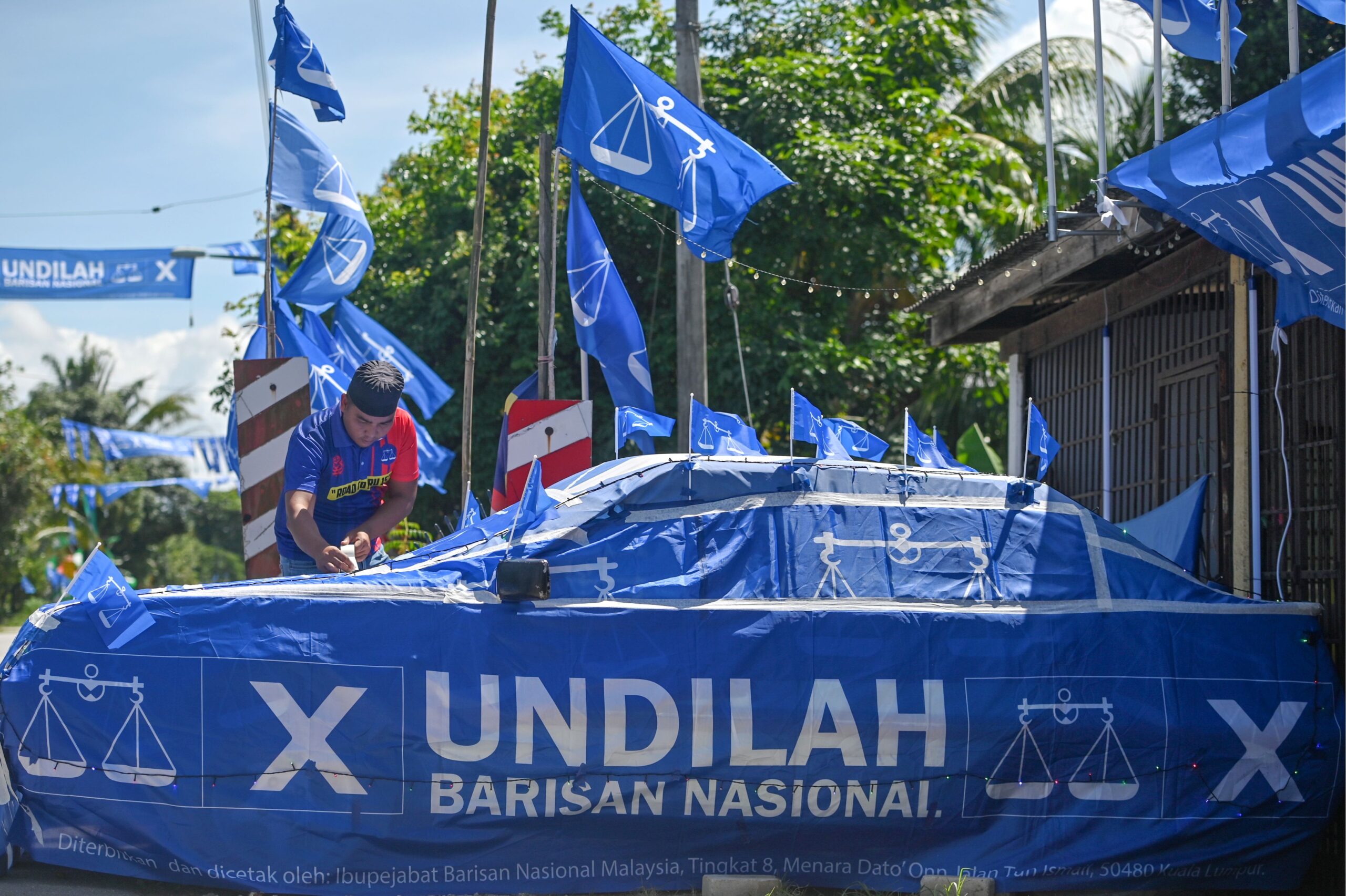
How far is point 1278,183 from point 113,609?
13.8ft

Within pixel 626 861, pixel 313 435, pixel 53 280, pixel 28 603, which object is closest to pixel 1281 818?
pixel 626 861

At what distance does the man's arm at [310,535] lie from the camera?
493 cm

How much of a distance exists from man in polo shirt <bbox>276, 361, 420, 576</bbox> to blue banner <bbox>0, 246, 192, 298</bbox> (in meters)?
11.6

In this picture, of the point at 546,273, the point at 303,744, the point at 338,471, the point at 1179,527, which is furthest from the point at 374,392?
the point at 546,273

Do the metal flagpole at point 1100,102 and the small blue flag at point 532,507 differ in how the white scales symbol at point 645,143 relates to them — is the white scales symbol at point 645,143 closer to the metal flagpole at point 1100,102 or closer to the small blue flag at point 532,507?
the metal flagpole at point 1100,102

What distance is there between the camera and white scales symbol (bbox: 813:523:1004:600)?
4.76 m

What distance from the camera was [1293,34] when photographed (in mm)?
5016

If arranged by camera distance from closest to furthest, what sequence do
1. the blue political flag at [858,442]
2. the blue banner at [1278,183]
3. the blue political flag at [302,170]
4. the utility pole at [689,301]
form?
the blue banner at [1278,183], the blue political flag at [858,442], the blue political flag at [302,170], the utility pole at [689,301]

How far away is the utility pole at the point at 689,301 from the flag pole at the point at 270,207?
2979 millimetres


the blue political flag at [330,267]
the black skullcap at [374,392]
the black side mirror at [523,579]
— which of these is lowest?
the black side mirror at [523,579]

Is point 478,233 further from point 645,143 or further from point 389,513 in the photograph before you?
point 389,513

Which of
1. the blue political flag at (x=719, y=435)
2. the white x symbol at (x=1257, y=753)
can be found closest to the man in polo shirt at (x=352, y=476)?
the blue political flag at (x=719, y=435)

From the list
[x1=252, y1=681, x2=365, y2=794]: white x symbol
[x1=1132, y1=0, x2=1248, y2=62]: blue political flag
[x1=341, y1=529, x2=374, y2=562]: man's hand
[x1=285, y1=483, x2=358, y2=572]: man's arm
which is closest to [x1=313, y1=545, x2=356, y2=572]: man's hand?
[x1=285, y1=483, x2=358, y2=572]: man's arm

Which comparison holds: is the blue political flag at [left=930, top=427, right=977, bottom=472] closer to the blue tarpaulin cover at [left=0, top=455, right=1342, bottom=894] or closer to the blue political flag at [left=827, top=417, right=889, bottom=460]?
the blue political flag at [left=827, top=417, right=889, bottom=460]
